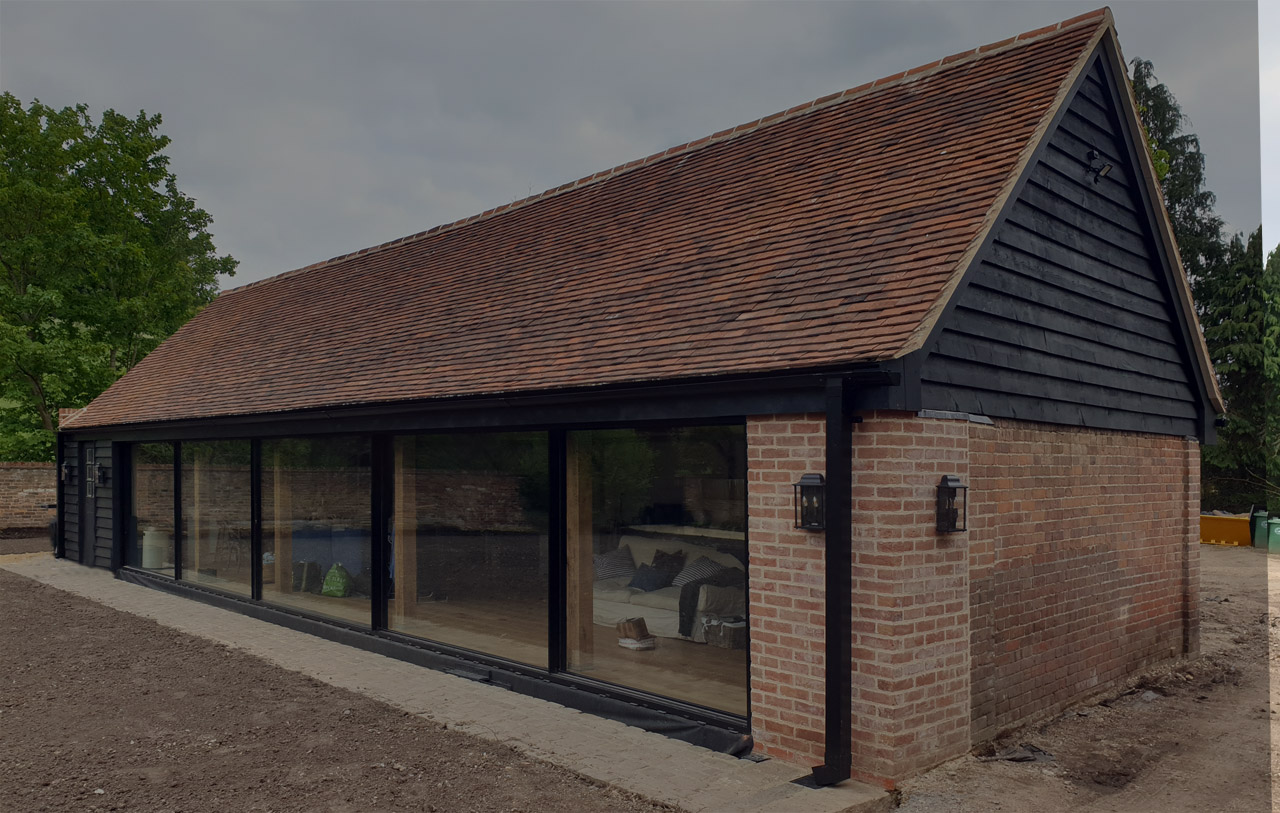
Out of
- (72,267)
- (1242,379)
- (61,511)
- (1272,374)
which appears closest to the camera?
(61,511)

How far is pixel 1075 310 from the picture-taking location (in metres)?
7.39

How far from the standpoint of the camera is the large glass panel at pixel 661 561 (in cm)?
649

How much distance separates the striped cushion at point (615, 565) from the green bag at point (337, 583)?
409cm

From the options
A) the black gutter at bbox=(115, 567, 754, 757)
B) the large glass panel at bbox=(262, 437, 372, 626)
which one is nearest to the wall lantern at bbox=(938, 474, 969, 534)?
the black gutter at bbox=(115, 567, 754, 757)

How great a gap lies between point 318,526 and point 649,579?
18.0ft

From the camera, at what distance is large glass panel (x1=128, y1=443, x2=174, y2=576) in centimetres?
1422

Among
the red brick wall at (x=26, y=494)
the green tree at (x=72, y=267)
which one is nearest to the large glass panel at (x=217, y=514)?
the green tree at (x=72, y=267)

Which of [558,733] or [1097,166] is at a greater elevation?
[1097,166]

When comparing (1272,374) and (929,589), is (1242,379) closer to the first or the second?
(1272,374)

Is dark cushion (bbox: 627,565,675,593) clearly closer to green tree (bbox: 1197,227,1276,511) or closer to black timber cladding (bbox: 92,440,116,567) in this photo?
black timber cladding (bbox: 92,440,116,567)

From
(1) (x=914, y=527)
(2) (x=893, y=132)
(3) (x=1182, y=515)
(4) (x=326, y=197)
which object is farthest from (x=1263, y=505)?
(4) (x=326, y=197)

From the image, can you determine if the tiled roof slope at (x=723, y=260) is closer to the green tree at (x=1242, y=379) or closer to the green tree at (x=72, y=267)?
the green tree at (x=72, y=267)

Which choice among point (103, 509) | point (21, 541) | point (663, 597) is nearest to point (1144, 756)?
point (663, 597)

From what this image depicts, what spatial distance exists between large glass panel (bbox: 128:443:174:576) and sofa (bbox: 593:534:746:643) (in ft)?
31.5
